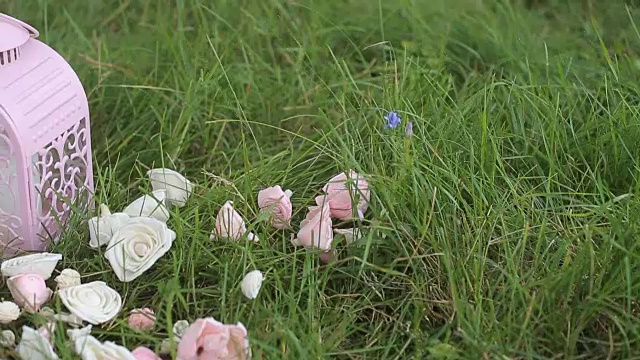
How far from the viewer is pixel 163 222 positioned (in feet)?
4.33

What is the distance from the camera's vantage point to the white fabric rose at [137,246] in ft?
4.11

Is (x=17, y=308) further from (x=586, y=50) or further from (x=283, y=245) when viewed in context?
(x=586, y=50)

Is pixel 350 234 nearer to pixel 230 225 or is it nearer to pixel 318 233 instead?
pixel 318 233

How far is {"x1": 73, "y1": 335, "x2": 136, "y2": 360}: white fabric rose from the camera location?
1.09 m

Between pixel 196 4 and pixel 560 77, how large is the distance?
792mm

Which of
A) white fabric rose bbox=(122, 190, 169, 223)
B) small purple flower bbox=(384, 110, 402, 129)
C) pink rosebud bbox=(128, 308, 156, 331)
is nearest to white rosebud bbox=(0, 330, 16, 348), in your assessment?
pink rosebud bbox=(128, 308, 156, 331)

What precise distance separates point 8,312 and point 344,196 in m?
0.49

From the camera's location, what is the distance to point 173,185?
1.44 metres

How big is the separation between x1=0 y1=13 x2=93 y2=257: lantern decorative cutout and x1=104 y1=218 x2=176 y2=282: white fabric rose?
0.13 meters

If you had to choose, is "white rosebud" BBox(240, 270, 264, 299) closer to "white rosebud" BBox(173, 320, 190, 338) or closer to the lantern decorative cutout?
"white rosebud" BBox(173, 320, 190, 338)

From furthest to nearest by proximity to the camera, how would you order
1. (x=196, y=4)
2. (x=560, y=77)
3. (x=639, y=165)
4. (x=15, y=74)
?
(x=196, y=4), (x=560, y=77), (x=639, y=165), (x=15, y=74)

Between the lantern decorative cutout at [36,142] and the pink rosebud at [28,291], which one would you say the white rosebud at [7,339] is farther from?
the lantern decorative cutout at [36,142]

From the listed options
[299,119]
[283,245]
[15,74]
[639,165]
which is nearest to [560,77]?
[639,165]

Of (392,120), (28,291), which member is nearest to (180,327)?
(28,291)
